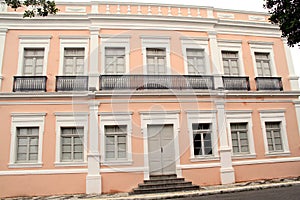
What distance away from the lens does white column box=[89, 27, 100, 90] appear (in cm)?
1042

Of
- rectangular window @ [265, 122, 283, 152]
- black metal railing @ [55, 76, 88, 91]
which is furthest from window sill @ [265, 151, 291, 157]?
black metal railing @ [55, 76, 88, 91]

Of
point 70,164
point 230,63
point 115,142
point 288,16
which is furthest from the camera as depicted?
point 230,63

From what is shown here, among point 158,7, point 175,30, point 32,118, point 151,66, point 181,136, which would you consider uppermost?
point 158,7

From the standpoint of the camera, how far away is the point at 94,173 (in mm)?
9680

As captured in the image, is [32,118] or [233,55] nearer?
[32,118]

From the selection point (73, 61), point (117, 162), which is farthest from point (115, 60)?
point (117, 162)

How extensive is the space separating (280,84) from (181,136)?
17.7 ft

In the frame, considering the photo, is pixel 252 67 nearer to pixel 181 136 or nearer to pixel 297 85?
pixel 297 85

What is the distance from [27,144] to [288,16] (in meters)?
9.67

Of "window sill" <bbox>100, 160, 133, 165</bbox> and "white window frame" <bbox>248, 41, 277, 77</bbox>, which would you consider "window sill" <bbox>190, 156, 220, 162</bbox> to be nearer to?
"window sill" <bbox>100, 160, 133, 165</bbox>

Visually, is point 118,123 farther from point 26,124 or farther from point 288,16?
point 288,16

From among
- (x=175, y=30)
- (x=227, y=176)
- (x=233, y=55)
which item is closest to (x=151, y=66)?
(x=175, y=30)

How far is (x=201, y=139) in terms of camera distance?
10.8 m

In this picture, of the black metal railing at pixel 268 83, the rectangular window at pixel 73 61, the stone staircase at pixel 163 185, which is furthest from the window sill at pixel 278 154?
the rectangular window at pixel 73 61
